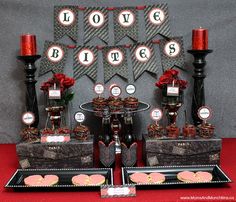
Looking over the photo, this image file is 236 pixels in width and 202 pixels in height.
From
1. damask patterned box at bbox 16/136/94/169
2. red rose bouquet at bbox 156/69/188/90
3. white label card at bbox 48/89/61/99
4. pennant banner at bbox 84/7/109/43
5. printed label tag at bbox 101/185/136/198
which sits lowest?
printed label tag at bbox 101/185/136/198

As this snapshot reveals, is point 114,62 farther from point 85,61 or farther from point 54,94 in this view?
point 54,94

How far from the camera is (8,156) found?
1.99 meters

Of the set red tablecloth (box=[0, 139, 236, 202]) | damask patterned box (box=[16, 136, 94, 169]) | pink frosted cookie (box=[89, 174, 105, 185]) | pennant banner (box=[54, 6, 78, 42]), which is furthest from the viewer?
pennant banner (box=[54, 6, 78, 42])

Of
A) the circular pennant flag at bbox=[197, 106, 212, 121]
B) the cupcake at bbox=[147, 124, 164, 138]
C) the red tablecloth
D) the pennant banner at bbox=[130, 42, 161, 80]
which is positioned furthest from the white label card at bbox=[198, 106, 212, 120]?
the pennant banner at bbox=[130, 42, 161, 80]

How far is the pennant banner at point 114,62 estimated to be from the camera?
214cm

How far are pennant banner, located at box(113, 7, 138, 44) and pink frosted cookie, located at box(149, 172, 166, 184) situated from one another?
83cm

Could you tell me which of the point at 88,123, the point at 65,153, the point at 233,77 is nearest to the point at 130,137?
the point at 65,153

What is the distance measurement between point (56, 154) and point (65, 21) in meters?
0.79

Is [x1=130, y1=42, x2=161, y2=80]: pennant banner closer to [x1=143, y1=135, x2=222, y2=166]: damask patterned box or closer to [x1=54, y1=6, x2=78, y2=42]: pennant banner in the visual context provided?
[x1=54, y1=6, x2=78, y2=42]: pennant banner

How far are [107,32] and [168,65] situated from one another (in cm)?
39

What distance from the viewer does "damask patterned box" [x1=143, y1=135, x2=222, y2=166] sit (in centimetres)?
172

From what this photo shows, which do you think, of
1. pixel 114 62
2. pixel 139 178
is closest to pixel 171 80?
pixel 114 62

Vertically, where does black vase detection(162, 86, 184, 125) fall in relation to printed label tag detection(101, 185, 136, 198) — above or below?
above

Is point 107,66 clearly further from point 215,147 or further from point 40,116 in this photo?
point 215,147
